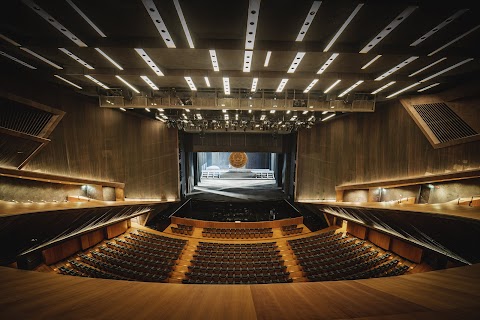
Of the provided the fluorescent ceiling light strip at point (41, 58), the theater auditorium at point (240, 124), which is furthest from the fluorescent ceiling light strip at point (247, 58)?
the fluorescent ceiling light strip at point (41, 58)

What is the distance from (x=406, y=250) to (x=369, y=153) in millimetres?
5065

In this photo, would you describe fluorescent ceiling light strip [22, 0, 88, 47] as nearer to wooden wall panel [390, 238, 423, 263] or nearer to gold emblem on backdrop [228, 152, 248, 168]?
wooden wall panel [390, 238, 423, 263]

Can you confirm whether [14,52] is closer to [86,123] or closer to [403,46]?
[86,123]

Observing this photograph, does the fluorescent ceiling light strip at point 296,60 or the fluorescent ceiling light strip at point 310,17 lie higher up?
the fluorescent ceiling light strip at point 296,60

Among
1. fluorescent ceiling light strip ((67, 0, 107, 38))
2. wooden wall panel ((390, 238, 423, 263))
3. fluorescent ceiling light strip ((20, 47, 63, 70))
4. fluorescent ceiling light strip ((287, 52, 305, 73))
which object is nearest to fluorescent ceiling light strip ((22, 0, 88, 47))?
fluorescent ceiling light strip ((67, 0, 107, 38))

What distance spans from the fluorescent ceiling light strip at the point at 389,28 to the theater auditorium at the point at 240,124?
0.06 metres

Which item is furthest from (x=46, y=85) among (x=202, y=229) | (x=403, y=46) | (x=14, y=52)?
(x=403, y=46)

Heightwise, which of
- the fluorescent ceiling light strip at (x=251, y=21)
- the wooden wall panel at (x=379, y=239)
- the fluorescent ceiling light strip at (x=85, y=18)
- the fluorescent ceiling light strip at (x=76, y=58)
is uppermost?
the fluorescent ceiling light strip at (x=85, y=18)

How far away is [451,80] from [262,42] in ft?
24.3

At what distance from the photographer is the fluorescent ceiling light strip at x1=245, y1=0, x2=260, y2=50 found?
307 centimetres

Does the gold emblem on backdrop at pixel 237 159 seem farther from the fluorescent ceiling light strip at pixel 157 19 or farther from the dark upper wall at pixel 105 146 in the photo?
the fluorescent ceiling light strip at pixel 157 19

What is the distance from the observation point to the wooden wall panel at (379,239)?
30.3 feet

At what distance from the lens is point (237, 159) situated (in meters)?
25.3

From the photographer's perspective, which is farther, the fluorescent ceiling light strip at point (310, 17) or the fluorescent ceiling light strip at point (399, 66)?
the fluorescent ceiling light strip at point (399, 66)
